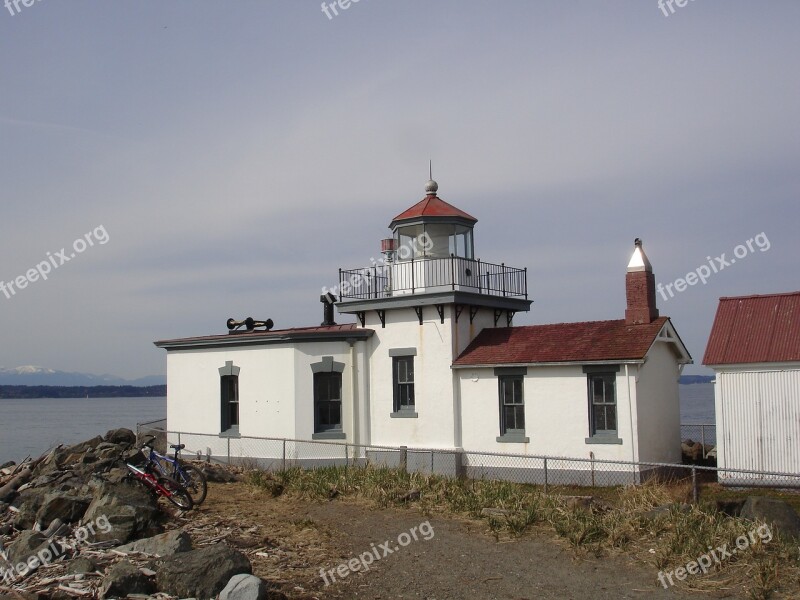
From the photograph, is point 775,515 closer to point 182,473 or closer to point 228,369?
point 182,473

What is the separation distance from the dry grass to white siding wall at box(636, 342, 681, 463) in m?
1.82

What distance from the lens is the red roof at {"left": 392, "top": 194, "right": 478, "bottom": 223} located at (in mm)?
21609

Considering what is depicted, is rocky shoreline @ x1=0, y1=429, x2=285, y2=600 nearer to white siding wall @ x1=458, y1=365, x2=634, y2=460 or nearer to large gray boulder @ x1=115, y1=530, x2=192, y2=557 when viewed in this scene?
large gray boulder @ x1=115, y1=530, x2=192, y2=557

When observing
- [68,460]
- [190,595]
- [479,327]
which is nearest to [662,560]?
[190,595]

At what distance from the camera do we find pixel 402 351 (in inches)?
843

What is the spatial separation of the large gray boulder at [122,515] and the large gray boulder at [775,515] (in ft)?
28.8

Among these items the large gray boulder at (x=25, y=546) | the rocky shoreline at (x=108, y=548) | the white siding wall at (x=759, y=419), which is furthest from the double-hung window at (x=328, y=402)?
the large gray boulder at (x=25, y=546)

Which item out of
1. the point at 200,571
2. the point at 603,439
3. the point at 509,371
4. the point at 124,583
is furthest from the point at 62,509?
the point at 603,439

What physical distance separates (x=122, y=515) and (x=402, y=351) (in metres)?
10.5

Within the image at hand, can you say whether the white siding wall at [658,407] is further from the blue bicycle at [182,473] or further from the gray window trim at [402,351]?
the blue bicycle at [182,473]

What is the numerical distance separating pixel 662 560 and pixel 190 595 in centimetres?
596

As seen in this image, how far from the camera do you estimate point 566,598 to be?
969 centimetres

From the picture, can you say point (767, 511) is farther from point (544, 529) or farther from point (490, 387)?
point (490, 387)

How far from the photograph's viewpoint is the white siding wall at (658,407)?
1841 cm
